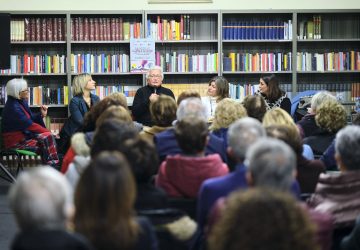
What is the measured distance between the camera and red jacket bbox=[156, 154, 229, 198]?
3.50 m

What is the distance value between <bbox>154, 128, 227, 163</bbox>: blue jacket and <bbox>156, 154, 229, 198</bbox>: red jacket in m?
0.67

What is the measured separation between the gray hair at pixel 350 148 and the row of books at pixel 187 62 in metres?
5.82

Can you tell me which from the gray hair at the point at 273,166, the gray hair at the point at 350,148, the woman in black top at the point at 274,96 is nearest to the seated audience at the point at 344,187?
the gray hair at the point at 350,148

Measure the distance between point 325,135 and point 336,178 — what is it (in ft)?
5.99

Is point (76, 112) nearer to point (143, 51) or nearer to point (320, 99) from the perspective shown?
point (143, 51)

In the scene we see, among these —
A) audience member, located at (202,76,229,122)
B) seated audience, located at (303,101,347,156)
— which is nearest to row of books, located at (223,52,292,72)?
audience member, located at (202,76,229,122)

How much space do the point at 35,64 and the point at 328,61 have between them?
3956 millimetres

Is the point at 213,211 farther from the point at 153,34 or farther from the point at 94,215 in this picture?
the point at 153,34

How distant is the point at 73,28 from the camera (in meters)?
9.08

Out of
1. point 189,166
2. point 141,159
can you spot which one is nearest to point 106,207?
point 141,159

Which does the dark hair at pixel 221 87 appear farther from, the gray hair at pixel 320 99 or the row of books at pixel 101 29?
the row of books at pixel 101 29

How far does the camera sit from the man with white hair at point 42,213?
203 centimetres

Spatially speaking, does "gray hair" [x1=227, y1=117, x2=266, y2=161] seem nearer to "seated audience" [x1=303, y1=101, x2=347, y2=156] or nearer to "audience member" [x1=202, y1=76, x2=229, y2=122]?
"seated audience" [x1=303, y1=101, x2=347, y2=156]

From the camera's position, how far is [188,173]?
11.5ft
